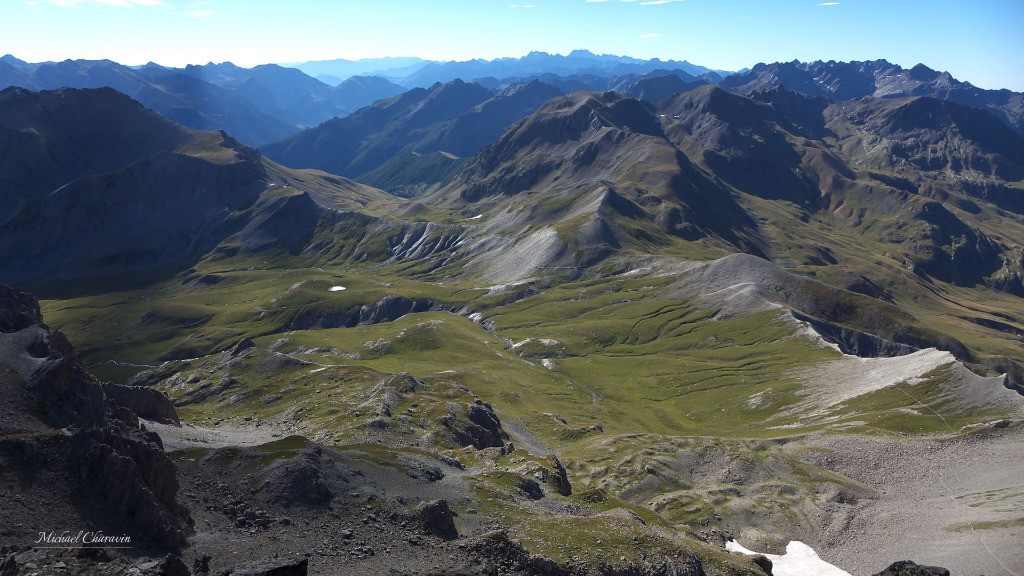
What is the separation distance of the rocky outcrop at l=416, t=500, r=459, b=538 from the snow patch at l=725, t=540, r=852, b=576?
54273mm

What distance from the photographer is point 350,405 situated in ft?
462

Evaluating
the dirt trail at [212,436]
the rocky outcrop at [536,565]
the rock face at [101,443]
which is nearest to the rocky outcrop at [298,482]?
the rock face at [101,443]

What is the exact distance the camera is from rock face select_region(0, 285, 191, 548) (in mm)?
57438

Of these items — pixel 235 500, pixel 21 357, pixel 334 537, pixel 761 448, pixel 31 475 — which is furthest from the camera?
pixel 761 448

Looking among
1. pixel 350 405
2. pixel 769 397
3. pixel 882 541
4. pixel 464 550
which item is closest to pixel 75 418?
pixel 464 550

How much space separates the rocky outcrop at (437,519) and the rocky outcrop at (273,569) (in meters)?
18.7

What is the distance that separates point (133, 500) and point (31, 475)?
8774mm

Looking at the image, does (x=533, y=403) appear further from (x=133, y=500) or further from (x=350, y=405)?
(x=133, y=500)

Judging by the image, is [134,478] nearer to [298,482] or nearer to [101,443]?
[101,443]

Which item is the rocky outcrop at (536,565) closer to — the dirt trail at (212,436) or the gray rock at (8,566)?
the gray rock at (8,566)

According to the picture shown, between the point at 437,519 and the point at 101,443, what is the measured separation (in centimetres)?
3235

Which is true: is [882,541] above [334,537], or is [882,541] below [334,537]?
below

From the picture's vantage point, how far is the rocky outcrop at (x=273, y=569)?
48.1 metres

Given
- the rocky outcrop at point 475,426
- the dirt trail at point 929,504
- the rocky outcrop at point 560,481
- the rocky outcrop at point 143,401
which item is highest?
the rocky outcrop at point 143,401
